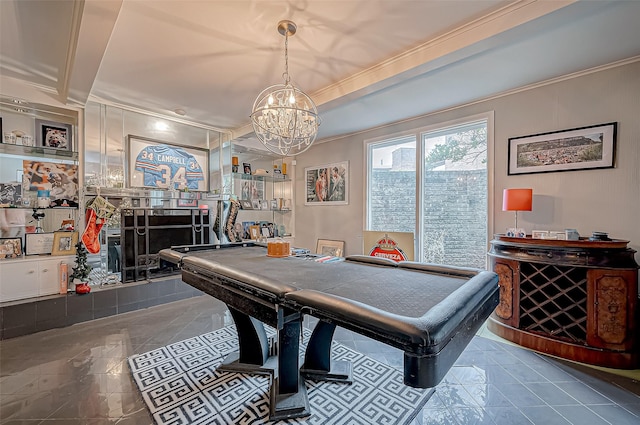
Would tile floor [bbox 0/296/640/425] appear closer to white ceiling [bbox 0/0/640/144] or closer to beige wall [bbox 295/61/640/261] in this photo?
beige wall [bbox 295/61/640/261]

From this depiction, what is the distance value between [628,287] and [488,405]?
1626 mm

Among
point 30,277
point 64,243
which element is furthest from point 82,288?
point 64,243

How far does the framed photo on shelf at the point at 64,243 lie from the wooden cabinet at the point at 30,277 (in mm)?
71

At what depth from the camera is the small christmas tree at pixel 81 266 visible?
3.24 m

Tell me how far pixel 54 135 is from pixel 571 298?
19.7 feet

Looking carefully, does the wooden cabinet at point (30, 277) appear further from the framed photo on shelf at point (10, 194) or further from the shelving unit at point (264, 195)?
the shelving unit at point (264, 195)

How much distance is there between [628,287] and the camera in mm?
2264

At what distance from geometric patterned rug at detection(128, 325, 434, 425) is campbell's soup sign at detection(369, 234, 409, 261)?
1816 millimetres

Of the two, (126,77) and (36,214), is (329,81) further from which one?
(36,214)

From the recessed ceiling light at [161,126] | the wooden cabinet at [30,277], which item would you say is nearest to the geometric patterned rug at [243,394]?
the wooden cabinet at [30,277]

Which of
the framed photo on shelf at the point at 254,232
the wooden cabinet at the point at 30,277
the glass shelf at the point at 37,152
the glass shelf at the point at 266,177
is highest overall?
the glass shelf at the point at 37,152

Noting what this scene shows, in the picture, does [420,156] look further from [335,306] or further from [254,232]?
[335,306]

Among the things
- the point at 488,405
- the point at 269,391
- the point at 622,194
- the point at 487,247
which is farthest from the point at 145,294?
the point at 622,194

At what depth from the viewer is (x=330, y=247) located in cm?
501
